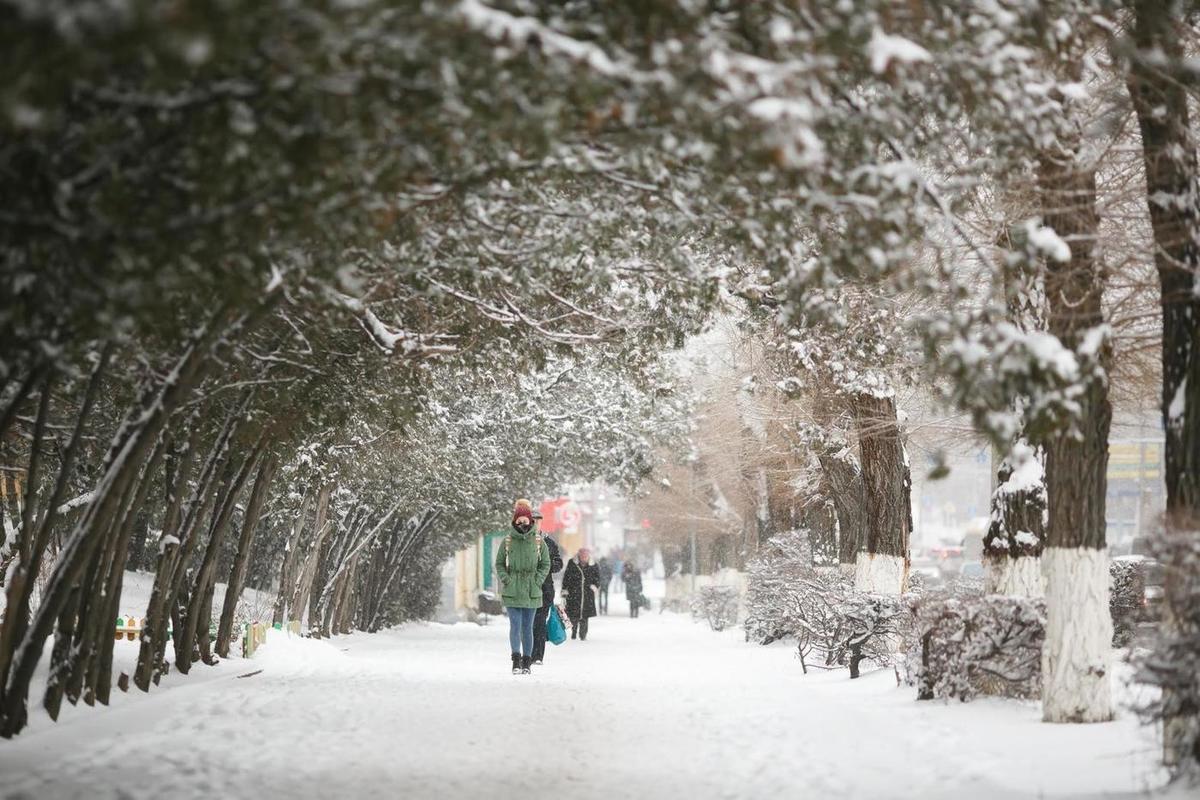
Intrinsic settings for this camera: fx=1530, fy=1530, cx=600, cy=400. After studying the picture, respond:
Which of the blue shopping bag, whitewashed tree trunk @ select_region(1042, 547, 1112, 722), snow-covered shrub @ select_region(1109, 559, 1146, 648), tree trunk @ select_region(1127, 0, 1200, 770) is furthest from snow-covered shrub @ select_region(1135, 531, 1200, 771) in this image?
snow-covered shrub @ select_region(1109, 559, 1146, 648)

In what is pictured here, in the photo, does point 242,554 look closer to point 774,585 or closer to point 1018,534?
point 1018,534

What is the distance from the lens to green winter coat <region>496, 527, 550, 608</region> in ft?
56.7

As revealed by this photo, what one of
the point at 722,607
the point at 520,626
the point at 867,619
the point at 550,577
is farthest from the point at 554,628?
the point at 722,607

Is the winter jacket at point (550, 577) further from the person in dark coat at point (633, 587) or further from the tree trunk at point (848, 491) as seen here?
the person in dark coat at point (633, 587)

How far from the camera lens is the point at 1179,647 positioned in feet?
24.9

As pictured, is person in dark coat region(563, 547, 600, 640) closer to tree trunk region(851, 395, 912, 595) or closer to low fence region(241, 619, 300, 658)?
tree trunk region(851, 395, 912, 595)

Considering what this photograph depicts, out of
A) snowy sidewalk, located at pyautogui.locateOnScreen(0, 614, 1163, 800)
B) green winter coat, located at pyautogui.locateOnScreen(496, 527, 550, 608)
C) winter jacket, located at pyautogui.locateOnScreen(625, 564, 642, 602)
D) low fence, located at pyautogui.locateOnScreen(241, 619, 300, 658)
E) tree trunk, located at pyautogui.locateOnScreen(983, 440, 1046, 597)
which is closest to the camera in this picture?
snowy sidewalk, located at pyautogui.locateOnScreen(0, 614, 1163, 800)

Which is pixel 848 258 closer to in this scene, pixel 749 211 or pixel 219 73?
pixel 749 211

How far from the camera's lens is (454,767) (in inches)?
363

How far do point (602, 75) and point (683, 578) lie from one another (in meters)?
61.7

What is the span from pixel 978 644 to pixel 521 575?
21.8 feet

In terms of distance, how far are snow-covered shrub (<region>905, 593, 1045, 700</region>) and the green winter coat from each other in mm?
5575

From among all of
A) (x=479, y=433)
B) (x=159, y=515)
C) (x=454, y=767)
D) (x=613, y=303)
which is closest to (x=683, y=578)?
(x=479, y=433)

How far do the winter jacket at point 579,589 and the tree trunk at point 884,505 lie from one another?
26.4 feet
